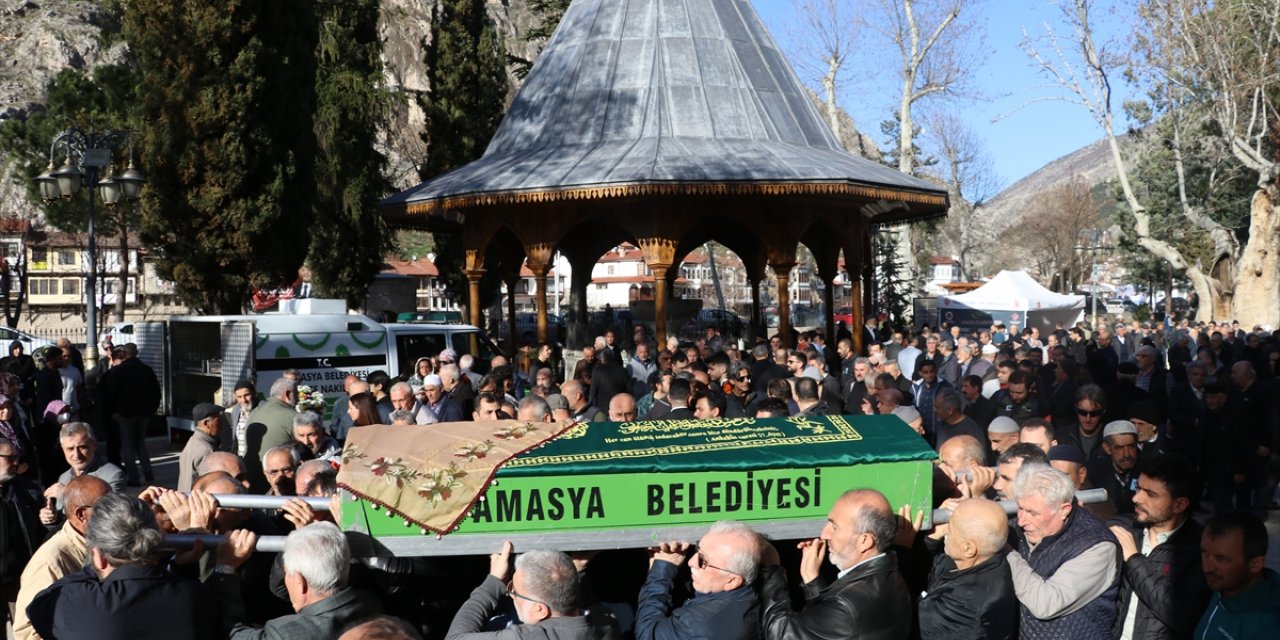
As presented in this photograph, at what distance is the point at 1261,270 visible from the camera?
30.7 meters

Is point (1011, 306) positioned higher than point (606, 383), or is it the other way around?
point (1011, 306)

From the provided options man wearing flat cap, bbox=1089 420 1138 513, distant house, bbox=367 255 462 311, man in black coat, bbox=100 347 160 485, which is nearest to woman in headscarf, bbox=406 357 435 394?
man in black coat, bbox=100 347 160 485

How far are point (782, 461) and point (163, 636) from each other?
2.36 meters

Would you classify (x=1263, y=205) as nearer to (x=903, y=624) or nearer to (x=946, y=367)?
(x=946, y=367)

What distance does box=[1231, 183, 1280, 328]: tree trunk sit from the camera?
3009 centimetres

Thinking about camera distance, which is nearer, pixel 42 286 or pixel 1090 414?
pixel 1090 414

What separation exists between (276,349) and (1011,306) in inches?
872

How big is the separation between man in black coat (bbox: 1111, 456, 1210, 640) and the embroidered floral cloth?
7.92 feet

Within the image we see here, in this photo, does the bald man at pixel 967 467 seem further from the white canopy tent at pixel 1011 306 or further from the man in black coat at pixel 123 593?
the white canopy tent at pixel 1011 306

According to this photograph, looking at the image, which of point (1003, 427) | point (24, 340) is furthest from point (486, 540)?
point (24, 340)

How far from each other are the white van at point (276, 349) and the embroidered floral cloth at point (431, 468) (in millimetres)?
9727

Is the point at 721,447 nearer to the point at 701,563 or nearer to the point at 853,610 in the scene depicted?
→ the point at 701,563

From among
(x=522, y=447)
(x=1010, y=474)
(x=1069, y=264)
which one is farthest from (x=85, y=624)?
(x=1069, y=264)

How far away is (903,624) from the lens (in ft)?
13.1
